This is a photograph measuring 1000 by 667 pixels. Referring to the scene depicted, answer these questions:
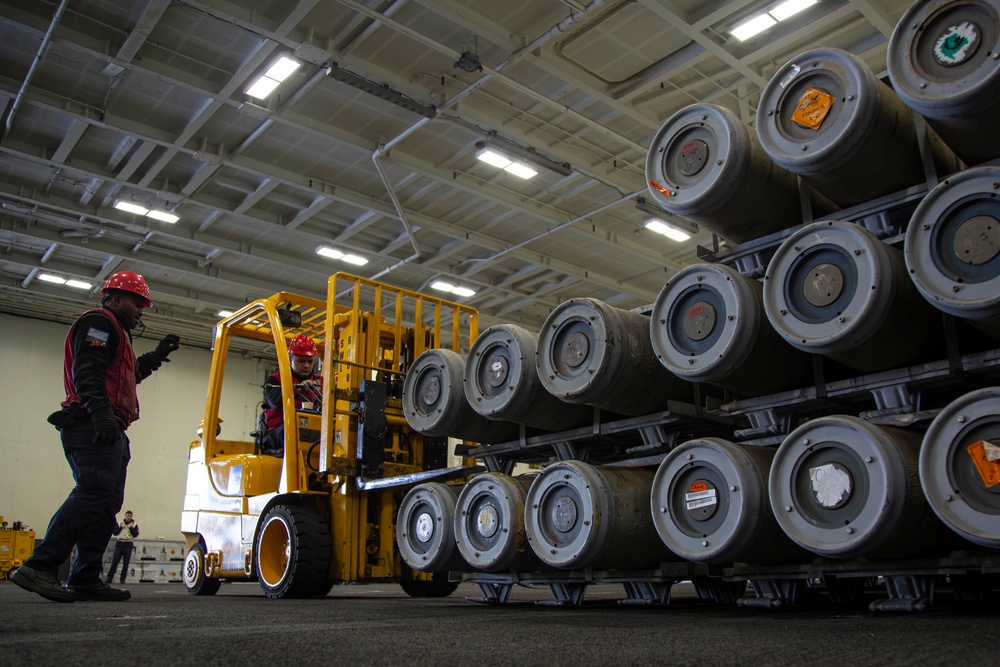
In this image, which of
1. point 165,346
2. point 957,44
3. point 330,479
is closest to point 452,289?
point 330,479

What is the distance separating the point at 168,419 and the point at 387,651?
19.6 metres

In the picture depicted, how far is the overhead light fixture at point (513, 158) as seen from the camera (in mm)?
10844

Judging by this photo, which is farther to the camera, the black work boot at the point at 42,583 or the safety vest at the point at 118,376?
the safety vest at the point at 118,376

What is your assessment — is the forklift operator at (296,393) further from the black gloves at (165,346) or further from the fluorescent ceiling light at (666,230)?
the fluorescent ceiling light at (666,230)

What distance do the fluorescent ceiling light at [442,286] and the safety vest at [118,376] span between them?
1096 centimetres

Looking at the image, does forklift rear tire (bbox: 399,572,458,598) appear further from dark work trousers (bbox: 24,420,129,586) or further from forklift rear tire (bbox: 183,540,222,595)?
dark work trousers (bbox: 24,420,129,586)

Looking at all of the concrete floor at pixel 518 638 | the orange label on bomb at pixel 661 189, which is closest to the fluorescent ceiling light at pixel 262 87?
the orange label on bomb at pixel 661 189

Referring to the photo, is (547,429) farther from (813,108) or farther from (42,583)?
(42,583)

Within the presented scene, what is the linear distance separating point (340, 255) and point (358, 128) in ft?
14.2

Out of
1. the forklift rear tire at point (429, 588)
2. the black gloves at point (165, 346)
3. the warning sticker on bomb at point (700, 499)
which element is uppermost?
the black gloves at point (165, 346)

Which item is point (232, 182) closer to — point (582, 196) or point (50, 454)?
point (582, 196)

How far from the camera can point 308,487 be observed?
6.64 meters

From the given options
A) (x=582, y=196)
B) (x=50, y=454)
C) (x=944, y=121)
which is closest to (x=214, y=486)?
(x=944, y=121)

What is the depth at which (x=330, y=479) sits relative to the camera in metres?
6.61
